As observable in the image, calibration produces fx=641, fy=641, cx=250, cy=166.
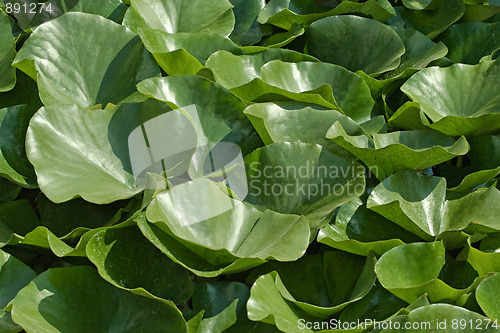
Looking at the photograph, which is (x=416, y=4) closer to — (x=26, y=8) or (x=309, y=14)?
(x=309, y=14)

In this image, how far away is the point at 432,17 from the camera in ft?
3.71

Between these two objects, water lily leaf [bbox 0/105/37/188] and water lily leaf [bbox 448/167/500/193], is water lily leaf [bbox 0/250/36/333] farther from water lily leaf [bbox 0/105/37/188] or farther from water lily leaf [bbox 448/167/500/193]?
water lily leaf [bbox 448/167/500/193]

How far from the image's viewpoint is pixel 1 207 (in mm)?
854

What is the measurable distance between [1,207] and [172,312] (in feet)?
1.00

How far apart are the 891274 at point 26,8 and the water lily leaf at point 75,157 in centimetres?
39

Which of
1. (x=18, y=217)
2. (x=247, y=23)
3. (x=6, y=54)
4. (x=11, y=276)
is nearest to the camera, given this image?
(x=11, y=276)

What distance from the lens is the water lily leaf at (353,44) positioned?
1.02 meters

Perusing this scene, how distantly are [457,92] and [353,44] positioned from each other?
7.5 inches

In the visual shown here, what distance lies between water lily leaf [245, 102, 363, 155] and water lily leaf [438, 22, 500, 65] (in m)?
0.35

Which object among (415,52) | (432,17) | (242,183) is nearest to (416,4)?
(432,17)

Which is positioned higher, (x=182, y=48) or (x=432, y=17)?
(x=182, y=48)

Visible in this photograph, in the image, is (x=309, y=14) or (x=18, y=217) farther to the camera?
(x=309, y=14)

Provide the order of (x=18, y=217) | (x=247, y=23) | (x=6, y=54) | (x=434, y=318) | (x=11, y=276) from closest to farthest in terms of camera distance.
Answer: (x=434, y=318) → (x=11, y=276) → (x=18, y=217) → (x=6, y=54) → (x=247, y=23)

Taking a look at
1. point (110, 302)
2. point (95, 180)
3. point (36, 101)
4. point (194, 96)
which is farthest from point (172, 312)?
point (36, 101)
